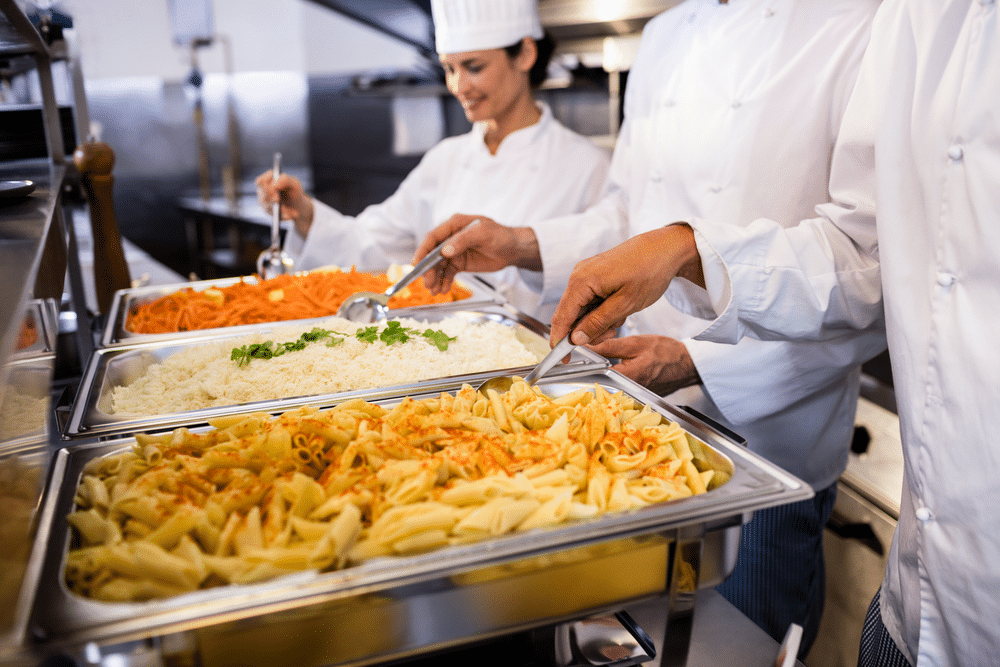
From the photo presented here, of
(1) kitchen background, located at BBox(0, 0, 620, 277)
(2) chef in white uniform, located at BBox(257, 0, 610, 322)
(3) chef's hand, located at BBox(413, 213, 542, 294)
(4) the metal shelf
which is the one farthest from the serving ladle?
(1) kitchen background, located at BBox(0, 0, 620, 277)

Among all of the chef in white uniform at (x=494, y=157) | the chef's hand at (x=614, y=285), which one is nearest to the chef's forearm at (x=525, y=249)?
the chef in white uniform at (x=494, y=157)

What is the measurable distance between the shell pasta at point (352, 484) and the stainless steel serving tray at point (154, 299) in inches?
24.6

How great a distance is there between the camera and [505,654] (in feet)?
2.75

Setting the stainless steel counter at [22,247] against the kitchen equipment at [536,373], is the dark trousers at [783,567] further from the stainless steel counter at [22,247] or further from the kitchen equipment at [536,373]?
the stainless steel counter at [22,247]

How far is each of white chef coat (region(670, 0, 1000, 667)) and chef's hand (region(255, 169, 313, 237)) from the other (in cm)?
156

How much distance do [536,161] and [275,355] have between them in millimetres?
1282

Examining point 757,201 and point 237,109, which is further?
point 237,109

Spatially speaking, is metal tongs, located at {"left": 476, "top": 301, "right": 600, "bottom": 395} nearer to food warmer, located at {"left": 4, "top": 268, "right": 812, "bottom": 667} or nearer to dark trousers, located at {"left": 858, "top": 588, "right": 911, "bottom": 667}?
food warmer, located at {"left": 4, "top": 268, "right": 812, "bottom": 667}

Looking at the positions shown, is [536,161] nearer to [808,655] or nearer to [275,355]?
[275,355]

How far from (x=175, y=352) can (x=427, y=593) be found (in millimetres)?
1079

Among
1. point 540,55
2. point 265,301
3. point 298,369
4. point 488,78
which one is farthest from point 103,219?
point 540,55

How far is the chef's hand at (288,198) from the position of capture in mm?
2350

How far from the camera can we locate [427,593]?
2.19 feet

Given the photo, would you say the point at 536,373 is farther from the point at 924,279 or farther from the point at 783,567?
the point at 783,567
